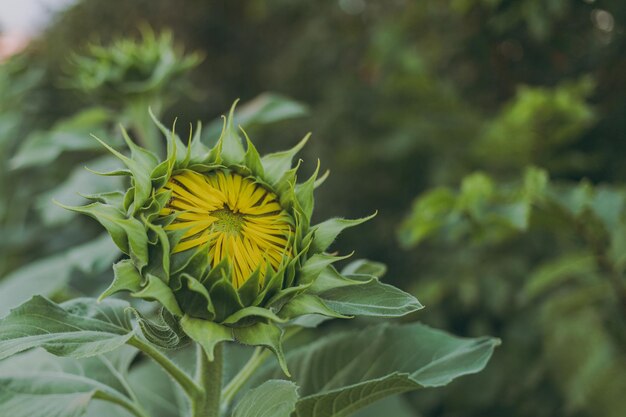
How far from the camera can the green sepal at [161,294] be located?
446mm

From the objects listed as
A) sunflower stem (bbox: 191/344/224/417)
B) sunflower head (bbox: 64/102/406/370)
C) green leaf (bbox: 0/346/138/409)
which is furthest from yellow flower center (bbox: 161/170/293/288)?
green leaf (bbox: 0/346/138/409)

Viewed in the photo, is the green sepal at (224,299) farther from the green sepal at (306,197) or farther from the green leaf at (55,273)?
the green leaf at (55,273)

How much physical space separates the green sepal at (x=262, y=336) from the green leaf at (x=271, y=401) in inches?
1.1

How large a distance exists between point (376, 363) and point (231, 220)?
0.23 meters

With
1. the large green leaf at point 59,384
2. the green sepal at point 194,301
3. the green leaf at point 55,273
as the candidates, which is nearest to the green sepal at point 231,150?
the green sepal at point 194,301

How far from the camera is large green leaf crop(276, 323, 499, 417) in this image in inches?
21.9

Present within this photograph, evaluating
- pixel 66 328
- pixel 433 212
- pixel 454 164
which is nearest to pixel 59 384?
pixel 66 328

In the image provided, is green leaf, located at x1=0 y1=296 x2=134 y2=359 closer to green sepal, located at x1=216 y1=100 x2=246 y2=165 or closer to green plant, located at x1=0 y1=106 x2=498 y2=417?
green plant, located at x1=0 y1=106 x2=498 y2=417

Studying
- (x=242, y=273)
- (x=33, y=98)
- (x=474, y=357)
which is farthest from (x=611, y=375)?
(x=33, y=98)

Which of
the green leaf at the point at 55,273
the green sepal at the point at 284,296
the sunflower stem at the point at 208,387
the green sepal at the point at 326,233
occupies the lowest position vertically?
the sunflower stem at the point at 208,387

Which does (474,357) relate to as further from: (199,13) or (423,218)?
(199,13)

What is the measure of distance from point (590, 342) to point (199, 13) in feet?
7.35

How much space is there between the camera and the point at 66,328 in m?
0.52

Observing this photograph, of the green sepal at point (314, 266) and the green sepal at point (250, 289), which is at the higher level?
the green sepal at point (314, 266)
